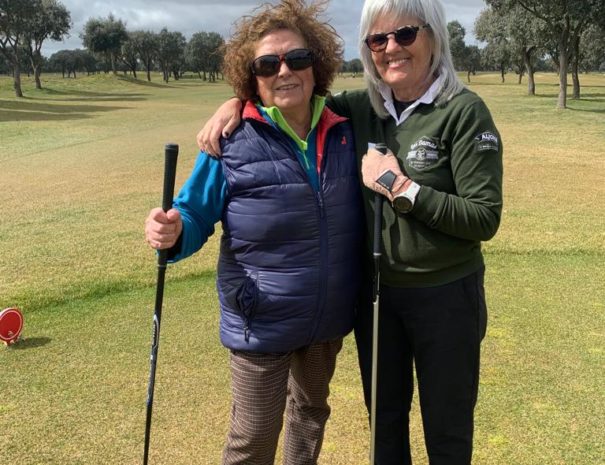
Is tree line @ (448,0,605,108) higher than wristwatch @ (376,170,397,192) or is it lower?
higher

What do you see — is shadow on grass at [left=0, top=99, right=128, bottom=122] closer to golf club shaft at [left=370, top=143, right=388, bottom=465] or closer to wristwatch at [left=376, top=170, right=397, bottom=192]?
golf club shaft at [left=370, top=143, right=388, bottom=465]

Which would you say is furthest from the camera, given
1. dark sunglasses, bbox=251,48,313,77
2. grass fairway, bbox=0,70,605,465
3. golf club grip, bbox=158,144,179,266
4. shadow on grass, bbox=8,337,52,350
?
shadow on grass, bbox=8,337,52,350

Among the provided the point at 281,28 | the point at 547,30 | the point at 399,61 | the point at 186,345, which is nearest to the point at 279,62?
the point at 281,28

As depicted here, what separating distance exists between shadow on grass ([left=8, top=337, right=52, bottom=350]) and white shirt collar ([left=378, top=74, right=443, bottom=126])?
11.2 feet

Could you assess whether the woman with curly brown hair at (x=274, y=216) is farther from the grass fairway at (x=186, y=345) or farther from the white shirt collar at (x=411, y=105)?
the grass fairway at (x=186, y=345)

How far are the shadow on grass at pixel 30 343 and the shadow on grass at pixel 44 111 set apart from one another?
90.3 feet

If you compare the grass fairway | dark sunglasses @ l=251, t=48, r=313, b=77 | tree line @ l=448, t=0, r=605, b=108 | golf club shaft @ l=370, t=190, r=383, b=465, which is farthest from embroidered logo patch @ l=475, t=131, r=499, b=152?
tree line @ l=448, t=0, r=605, b=108

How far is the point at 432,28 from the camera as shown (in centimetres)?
252

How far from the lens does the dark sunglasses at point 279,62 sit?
2570 mm

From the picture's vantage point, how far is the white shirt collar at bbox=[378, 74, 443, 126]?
2.52 m

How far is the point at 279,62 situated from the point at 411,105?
23.2 inches

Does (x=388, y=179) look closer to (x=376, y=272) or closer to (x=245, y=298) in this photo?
(x=376, y=272)

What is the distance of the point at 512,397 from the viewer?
3916mm

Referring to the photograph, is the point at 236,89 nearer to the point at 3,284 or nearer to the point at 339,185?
the point at 339,185
